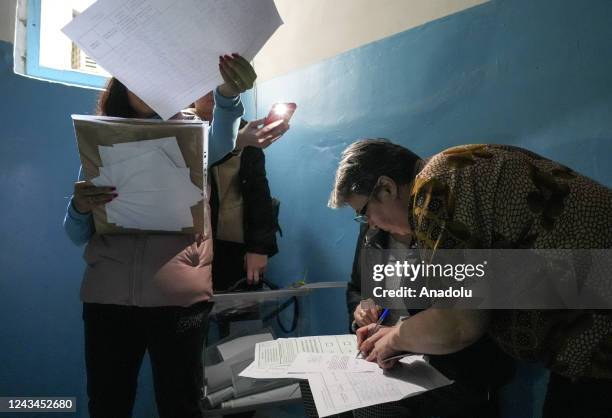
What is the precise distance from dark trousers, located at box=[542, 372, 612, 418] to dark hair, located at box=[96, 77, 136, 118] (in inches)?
38.1

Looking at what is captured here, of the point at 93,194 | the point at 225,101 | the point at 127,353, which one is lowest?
the point at 127,353

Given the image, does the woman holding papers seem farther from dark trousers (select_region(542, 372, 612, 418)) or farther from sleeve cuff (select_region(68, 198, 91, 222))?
dark trousers (select_region(542, 372, 612, 418))

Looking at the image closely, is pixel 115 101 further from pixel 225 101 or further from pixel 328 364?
pixel 328 364

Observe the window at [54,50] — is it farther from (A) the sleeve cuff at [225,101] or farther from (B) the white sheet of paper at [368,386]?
(B) the white sheet of paper at [368,386]

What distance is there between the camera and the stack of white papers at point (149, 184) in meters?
0.83

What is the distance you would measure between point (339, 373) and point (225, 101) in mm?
588

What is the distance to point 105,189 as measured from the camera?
0.85 meters

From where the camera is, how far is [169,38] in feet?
2.50

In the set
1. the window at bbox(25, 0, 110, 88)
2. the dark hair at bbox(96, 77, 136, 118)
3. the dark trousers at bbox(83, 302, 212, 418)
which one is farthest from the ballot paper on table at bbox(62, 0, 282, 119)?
the window at bbox(25, 0, 110, 88)

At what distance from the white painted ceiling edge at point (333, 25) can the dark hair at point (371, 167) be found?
23.2 inches

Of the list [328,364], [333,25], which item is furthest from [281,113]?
[333,25]
